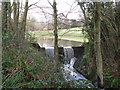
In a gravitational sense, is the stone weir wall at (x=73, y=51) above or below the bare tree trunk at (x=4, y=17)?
below

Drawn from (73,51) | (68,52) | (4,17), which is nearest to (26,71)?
(4,17)

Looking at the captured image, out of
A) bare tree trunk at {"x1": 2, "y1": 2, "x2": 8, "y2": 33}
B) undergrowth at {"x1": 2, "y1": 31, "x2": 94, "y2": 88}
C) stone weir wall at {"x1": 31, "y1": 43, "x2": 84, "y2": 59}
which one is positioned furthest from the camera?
stone weir wall at {"x1": 31, "y1": 43, "x2": 84, "y2": 59}

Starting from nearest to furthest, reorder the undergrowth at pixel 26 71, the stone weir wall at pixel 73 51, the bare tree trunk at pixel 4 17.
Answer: the undergrowth at pixel 26 71 → the bare tree trunk at pixel 4 17 → the stone weir wall at pixel 73 51

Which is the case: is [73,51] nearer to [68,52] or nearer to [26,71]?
[68,52]

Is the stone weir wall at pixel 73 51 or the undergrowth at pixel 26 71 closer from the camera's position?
the undergrowth at pixel 26 71

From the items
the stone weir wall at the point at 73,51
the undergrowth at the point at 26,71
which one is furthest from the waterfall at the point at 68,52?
the undergrowth at the point at 26,71

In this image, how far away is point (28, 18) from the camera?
156 inches

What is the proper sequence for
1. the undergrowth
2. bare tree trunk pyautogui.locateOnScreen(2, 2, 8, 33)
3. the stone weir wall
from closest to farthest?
the undergrowth → bare tree trunk pyautogui.locateOnScreen(2, 2, 8, 33) → the stone weir wall

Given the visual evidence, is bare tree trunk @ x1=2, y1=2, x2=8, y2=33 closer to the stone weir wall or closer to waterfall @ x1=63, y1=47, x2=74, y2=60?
the stone weir wall

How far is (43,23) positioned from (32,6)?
910mm

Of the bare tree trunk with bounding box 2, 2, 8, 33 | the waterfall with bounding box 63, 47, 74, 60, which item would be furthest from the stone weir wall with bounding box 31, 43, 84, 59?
the bare tree trunk with bounding box 2, 2, 8, 33

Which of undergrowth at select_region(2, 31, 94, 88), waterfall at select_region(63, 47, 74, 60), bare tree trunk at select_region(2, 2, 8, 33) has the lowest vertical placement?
waterfall at select_region(63, 47, 74, 60)

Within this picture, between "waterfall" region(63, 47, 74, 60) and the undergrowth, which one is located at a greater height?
the undergrowth

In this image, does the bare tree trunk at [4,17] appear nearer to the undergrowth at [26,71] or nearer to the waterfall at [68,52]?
the undergrowth at [26,71]
